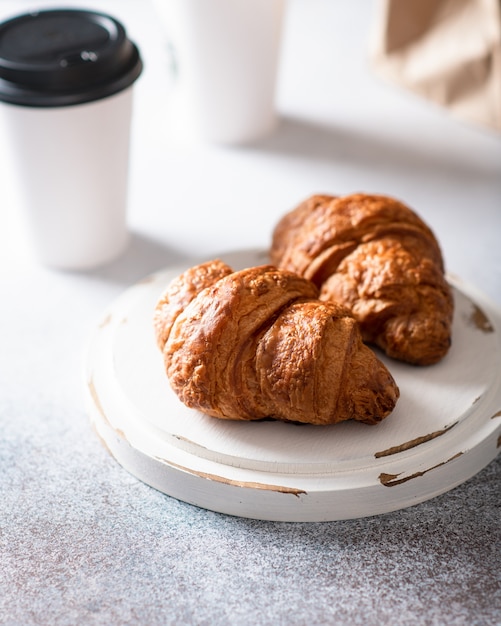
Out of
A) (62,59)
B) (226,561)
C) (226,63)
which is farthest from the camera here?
(226,63)

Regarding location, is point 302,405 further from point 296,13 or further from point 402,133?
point 296,13

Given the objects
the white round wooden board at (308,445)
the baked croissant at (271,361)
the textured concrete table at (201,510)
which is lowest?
the textured concrete table at (201,510)

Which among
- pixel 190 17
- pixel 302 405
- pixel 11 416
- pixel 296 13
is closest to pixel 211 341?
pixel 302 405

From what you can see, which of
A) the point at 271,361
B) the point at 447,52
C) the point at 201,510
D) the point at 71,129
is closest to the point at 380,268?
the point at 271,361

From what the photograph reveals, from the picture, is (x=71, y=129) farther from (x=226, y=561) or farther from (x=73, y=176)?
(x=226, y=561)

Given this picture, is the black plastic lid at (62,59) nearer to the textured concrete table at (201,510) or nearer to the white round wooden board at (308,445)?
the textured concrete table at (201,510)

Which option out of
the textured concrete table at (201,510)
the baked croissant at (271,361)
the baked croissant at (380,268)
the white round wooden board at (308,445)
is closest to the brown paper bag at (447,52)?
the textured concrete table at (201,510)

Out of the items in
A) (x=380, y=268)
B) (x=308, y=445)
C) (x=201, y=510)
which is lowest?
(x=201, y=510)

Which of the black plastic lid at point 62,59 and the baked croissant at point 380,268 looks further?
the black plastic lid at point 62,59
